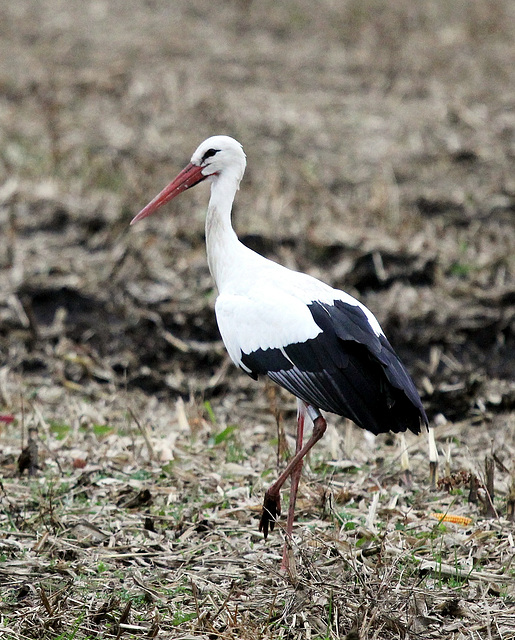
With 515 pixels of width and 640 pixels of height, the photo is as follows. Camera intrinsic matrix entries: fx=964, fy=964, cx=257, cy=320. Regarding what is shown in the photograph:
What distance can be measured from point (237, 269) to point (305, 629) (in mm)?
1903

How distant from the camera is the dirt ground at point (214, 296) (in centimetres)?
408

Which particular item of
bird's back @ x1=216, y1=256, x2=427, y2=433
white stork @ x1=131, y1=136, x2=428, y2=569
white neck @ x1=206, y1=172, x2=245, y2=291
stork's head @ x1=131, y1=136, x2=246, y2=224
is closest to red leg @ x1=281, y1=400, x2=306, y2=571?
white stork @ x1=131, y1=136, x2=428, y2=569

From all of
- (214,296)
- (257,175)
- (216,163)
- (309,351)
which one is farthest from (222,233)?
(257,175)

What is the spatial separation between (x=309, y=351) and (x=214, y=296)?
9.95ft

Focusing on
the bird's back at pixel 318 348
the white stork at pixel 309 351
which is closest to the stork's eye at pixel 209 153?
the white stork at pixel 309 351

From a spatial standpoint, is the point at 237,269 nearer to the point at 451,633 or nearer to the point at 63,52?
the point at 451,633

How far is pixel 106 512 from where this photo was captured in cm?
472

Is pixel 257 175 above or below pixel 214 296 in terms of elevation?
above

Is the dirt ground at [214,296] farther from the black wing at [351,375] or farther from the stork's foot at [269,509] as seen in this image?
the black wing at [351,375]

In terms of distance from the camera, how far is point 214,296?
290 inches

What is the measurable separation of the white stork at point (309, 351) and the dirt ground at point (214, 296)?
527 mm

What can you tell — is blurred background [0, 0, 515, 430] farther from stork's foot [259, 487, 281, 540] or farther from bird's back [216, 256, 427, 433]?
stork's foot [259, 487, 281, 540]

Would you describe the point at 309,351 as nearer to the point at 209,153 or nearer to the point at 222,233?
the point at 222,233

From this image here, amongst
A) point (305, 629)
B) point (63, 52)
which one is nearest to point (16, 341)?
point (305, 629)
